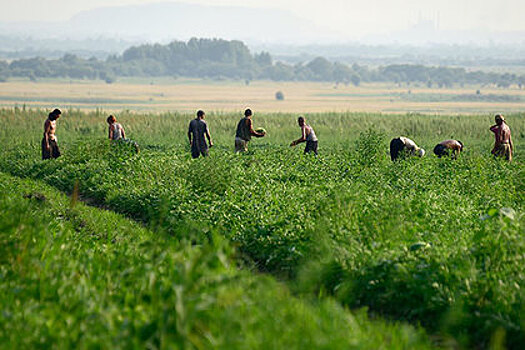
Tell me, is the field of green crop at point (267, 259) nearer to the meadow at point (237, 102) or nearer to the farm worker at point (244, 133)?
the farm worker at point (244, 133)

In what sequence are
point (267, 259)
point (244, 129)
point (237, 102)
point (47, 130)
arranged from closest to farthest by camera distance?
point (267, 259)
point (47, 130)
point (244, 129)
point (237, 102)

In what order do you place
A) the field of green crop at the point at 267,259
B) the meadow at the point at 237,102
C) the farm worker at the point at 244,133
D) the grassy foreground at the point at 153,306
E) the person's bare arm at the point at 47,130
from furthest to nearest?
the meadow at the point at 237,102
the farm worker at the point at 244,133
the person's bare arm at the point at 47,130
the field of green crop at the point at 267,259
the grassy foreground at the point at 153,306

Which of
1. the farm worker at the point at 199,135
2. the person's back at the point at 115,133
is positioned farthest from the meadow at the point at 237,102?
the farm worker at the point at 199,135

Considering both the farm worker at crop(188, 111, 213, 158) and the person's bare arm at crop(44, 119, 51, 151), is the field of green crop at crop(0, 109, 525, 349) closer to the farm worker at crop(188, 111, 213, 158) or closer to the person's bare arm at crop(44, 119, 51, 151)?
the farm worker at crop(188, 111, 213, 158)

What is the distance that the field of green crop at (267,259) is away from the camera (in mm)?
5699

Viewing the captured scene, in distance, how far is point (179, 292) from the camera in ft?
17.6

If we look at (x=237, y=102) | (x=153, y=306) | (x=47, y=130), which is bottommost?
(x=237, y=102)

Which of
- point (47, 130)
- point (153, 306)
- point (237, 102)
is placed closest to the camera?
point (153, 306)

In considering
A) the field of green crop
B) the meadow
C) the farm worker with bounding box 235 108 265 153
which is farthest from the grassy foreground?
the meadow

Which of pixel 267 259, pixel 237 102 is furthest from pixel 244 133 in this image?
pixel 237 102

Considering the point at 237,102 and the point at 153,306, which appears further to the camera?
the point at 237,102

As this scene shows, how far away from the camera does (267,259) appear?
32.0 ft

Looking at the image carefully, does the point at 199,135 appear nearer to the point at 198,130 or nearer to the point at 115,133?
the point at 198,130

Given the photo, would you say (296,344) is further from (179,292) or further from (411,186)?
(411,186)
